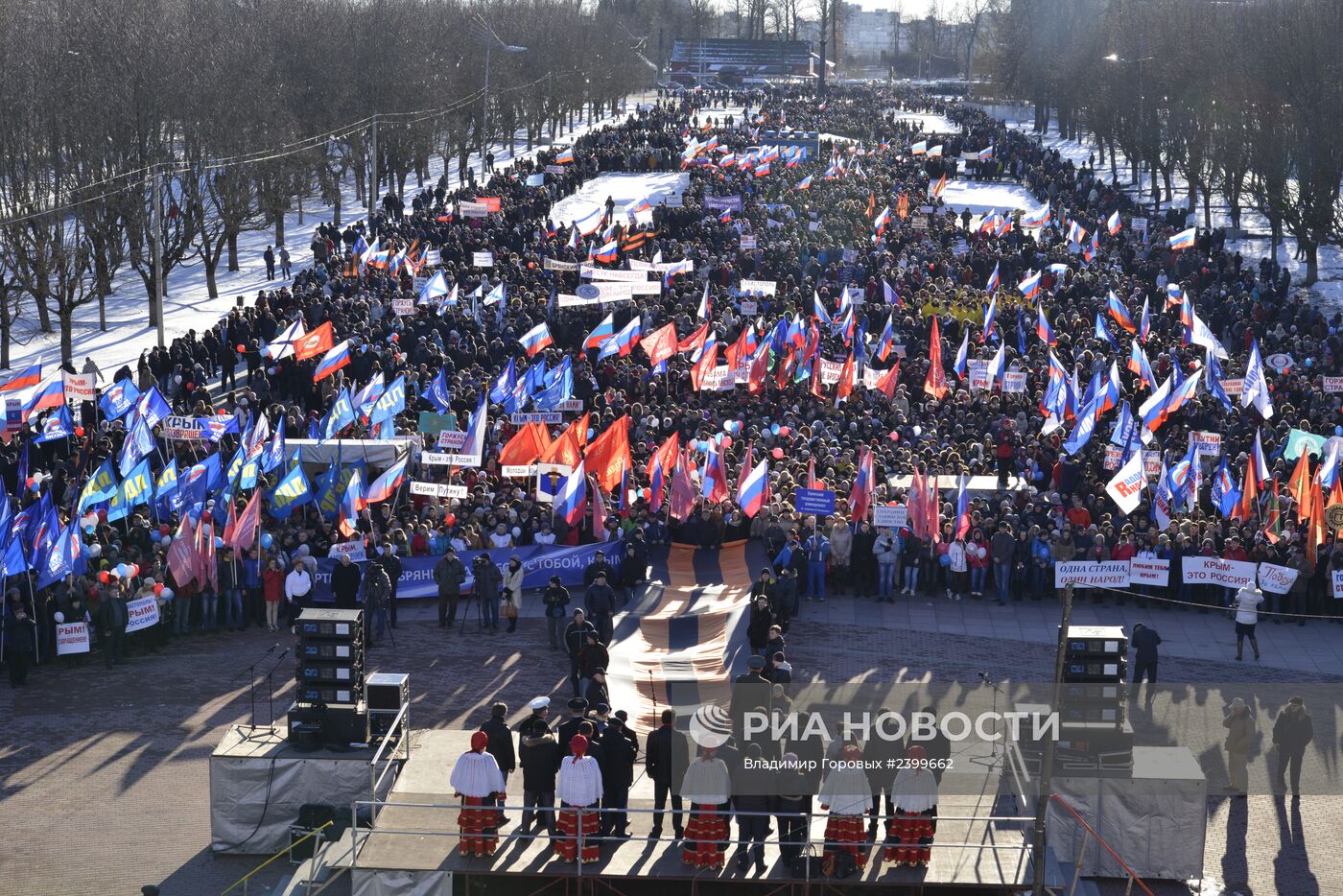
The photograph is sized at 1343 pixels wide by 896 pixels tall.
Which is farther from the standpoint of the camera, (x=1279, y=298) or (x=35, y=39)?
(x=35, y=39)

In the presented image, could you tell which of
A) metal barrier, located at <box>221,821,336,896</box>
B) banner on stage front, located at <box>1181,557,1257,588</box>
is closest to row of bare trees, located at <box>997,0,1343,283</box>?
banner on stage front, located at <box>1181,557,1257,588</box>

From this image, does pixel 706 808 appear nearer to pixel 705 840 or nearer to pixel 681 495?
pixel 705 840

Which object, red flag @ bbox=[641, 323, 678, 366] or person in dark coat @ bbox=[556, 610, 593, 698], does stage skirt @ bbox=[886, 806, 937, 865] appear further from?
red flag @ bbox=[641, 323, 678, 366]

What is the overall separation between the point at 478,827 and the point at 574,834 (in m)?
0.86

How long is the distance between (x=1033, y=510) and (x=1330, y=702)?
567 cm

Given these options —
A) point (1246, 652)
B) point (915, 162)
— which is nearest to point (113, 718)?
point (1246, 652)

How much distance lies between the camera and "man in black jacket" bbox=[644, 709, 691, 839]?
16.3 meters

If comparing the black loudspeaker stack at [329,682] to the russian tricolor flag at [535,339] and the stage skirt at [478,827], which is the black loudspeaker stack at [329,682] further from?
the russian tricolor flag at [535,339]

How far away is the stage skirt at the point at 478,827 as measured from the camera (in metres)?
15.2

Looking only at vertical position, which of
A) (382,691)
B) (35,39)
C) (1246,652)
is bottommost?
(1246,652)

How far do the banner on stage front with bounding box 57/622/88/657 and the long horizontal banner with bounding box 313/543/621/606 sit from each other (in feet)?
11.8

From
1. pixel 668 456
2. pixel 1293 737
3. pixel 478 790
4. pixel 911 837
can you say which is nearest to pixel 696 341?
pixel 668 456

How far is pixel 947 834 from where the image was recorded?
1553 centimetres

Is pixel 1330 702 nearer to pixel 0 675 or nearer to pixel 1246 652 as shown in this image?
pixel 1246 652
